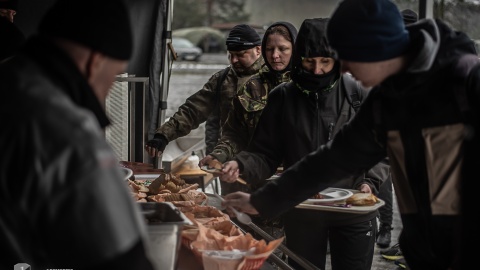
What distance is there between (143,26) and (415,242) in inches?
167

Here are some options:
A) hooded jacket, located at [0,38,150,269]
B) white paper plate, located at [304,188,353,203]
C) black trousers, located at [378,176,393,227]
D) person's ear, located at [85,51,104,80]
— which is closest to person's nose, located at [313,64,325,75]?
white paper plate, located at [304,188,353,203]

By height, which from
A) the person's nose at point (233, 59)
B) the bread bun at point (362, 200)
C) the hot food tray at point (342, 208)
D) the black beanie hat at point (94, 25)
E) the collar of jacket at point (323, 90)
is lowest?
the hot food tray at point (342, 208)

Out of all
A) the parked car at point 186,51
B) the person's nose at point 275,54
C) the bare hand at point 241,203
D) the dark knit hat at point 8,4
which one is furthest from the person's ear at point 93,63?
the parked car at point 186,51

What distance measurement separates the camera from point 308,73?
3652 millimetres

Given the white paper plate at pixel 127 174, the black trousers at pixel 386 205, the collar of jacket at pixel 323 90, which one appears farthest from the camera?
the black trousers at pixel 386 205

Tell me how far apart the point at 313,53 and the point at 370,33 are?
136cm

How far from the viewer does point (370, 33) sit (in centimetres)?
231

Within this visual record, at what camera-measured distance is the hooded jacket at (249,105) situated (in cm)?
438

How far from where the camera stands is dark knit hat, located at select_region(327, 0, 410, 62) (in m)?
2.31

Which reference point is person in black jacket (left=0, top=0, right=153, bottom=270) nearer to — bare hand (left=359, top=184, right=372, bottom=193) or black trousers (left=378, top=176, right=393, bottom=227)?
bare hand (left=359, top=184, right=372, bottom=193)

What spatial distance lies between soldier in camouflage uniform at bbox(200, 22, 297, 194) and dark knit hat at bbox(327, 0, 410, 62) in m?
1.95

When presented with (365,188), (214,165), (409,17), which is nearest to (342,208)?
(365,188)

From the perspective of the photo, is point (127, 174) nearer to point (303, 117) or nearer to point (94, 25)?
point (303, 117)

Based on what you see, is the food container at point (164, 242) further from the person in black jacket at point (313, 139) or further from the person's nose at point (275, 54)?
the person's nose at point (275, 54)
